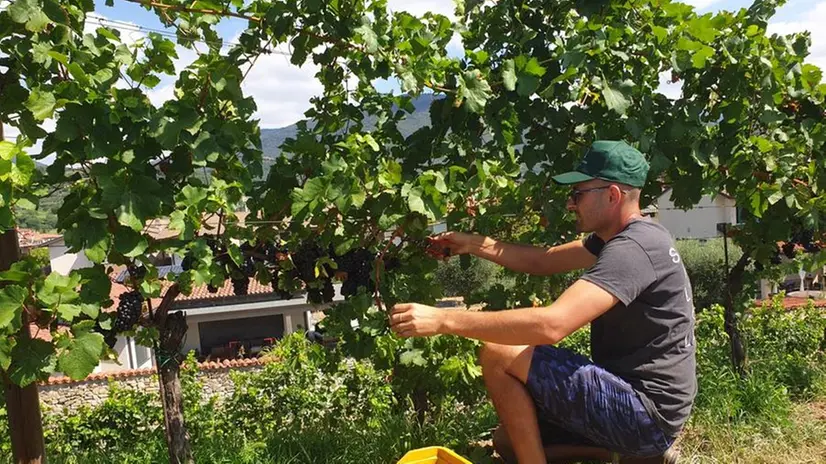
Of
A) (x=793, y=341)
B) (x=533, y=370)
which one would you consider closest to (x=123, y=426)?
(x=533, y=370)

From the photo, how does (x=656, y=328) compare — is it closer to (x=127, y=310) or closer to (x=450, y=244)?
(x=450, y=244)

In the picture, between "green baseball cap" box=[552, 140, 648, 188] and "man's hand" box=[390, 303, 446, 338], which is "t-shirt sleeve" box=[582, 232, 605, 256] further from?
"man's hand" box=[390, 303, 446, 338]

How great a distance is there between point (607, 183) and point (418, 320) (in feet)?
2.93

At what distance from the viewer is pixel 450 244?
3.01 meters

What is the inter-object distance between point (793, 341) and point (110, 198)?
624 cm

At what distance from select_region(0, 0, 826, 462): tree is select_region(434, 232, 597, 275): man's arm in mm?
150

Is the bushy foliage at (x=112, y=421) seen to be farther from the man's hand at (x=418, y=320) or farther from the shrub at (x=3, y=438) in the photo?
the man's hand at (x=418, y=320)

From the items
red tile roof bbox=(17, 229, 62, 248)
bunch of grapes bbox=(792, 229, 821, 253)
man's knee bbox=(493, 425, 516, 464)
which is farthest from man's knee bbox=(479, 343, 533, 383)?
bunch of grapes bbox=(792, 229, 821, 253)

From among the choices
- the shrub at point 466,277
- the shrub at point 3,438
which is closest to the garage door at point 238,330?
the shrub at point 466,277

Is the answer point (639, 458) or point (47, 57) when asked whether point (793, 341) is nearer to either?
point (639, 458)

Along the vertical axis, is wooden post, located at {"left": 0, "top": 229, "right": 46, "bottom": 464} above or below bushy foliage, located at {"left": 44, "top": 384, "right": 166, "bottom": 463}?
above

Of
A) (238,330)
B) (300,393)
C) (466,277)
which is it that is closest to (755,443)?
(300,393)

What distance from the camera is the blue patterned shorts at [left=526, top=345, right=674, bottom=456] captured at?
238cm

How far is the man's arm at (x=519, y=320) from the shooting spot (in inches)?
85.1
